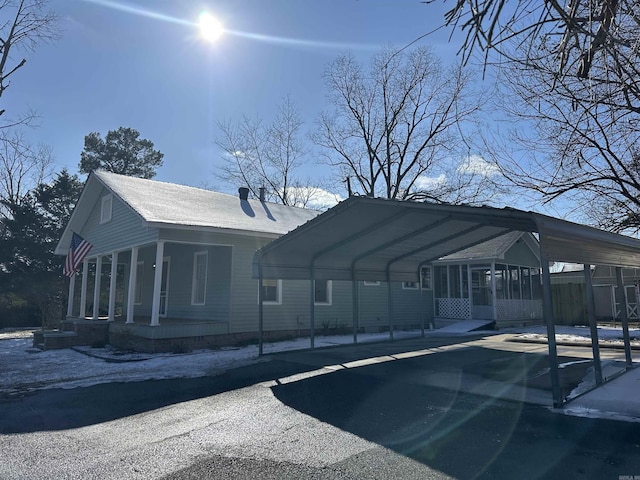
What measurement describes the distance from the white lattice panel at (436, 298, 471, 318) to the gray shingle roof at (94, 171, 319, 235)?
7.57m

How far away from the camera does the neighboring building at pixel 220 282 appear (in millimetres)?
12125

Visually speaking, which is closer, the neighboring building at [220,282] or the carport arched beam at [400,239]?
the carport arched beam at [400,239]

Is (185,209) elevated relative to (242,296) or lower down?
elevated

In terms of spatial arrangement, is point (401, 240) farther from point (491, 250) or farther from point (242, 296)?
point (491, 250)

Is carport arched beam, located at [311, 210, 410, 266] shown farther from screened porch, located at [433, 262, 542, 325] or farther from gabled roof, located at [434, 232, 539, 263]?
screened porch, located at [433, 262, 542, 325]

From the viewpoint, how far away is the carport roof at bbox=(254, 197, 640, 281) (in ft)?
19.1

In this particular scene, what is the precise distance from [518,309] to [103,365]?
16.9 meters

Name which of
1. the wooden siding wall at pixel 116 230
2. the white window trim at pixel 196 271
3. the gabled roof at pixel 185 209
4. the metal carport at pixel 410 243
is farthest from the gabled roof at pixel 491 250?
the wooden siding wall at pixel 116 230

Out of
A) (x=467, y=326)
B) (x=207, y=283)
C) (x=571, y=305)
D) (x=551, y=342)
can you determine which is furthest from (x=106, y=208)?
(x=571, y=305)

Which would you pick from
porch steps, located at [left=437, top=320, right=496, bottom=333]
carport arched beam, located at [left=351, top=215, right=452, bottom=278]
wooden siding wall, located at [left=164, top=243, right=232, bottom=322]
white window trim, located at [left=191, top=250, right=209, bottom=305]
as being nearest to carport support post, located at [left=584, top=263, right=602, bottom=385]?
carport arched beam, located at [left=351, top=215, right=452, bottom=278]

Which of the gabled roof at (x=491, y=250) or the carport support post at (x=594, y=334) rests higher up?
the gabled roof at (x=491, y=250)

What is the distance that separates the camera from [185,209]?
13.3m

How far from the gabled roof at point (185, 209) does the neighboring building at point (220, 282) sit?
5 centimetres

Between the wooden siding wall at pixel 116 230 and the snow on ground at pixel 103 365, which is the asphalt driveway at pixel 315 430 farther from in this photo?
the wooden siding wall at pixel 116 230
